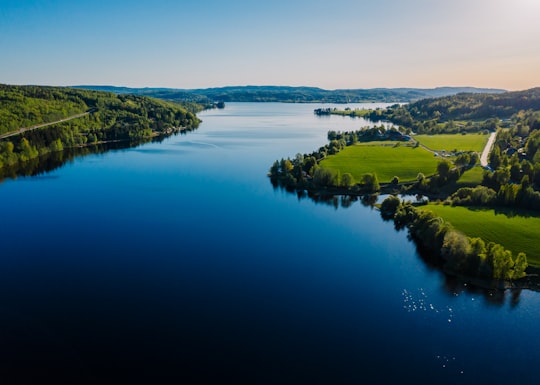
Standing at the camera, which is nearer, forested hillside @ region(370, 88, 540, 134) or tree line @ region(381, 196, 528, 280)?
tree line @ region(381, 196, 528, 280)

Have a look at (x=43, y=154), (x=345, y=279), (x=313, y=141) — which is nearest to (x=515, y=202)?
(x=345, y=279)

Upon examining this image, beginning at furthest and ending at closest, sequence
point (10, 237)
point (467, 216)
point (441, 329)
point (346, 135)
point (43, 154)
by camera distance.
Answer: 1. point (346, 135)
2. point (43, 154)
3. point (467, 216)
4. point (10, 237)
5. point (441, 329)

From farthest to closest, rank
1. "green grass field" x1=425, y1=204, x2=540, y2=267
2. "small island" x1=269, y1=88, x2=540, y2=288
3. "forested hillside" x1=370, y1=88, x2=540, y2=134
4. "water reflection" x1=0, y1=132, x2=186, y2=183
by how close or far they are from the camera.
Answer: "forested hillside" x1=370, y1=88, x2=540, y2=134
"water reflection" x1=0, y1=132, x2=186, y2=183
"green grass field" x1=425, y1=204, x2=540, y2=267
"small island" x1=269, y1=88, x2=540, y2=288

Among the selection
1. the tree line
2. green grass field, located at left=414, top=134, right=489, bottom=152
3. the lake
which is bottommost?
the lake

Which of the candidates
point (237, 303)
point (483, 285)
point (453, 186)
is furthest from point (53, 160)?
point (483, 285)

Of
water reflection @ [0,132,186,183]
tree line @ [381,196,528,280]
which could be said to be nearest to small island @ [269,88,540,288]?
tree line @ [381,196,528,280]

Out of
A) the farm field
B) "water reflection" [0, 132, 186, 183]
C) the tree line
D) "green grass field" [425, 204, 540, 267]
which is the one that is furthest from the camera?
"water reflection" [0, 132, 186, 183]

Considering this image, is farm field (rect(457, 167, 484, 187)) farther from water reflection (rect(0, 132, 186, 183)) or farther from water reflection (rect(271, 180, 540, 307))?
water reflection (rect(0, 132, 186, 183))

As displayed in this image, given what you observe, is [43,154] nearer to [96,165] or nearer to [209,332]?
[96,165]
